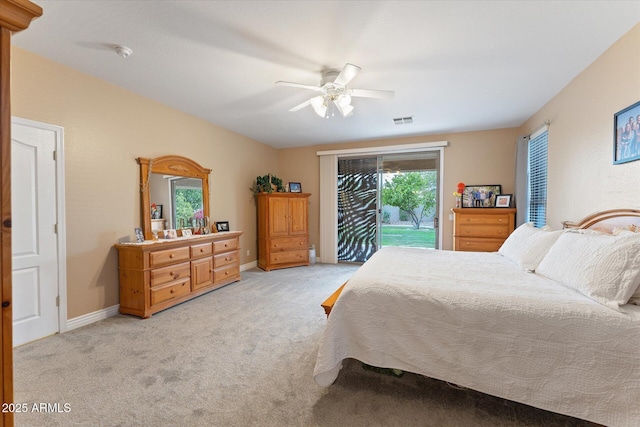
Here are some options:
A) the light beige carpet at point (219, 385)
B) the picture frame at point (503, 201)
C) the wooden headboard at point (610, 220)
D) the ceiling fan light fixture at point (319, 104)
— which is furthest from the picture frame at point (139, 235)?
the picture frame at point (503, 201)

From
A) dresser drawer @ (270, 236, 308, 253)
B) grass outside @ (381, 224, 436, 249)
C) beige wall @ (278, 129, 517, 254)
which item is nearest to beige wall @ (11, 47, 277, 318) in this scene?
dresser drawer @ (270, 236, 308, 253)

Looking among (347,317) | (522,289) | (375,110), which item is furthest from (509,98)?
(347,317)

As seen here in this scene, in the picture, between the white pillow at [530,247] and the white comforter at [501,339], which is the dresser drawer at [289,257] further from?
the white pillow at [530,247]

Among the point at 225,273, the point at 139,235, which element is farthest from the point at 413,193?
the point at 139,235

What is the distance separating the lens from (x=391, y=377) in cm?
190

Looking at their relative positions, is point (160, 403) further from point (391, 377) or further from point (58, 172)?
point (58, 172)

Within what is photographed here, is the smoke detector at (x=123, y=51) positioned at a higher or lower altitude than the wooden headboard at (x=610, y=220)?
higher

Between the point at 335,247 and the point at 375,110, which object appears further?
the point at 335,247

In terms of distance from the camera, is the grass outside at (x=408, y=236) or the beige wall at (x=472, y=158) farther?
the grass outside at (x=408, y=236)

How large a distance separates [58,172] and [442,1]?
353 centimetres

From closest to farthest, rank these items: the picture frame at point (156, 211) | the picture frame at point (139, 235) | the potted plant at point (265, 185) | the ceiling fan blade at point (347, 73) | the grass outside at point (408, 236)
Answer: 1. the ceiling fan blade at point (347, 73)
2. the picture frame at point (139, 235)
3. the picture frame at point (156, 211)
4. the potted plant at point (265, 185)
5. the grass outside at point (408, 236)

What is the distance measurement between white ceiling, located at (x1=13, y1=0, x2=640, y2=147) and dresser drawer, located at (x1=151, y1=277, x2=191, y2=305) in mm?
2288

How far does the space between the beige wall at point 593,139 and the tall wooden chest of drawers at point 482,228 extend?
0.77 metres

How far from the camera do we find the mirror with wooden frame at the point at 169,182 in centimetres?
331
